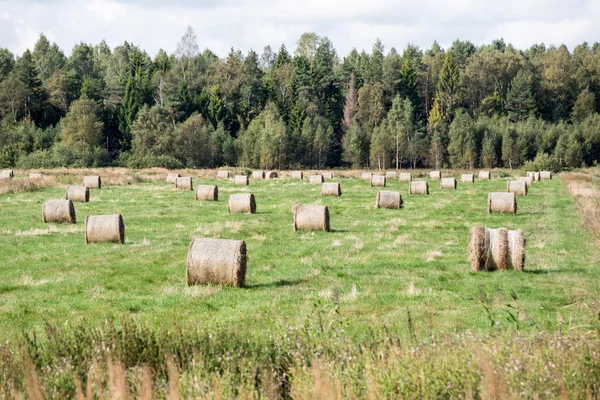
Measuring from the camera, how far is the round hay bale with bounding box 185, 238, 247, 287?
46.0 ft

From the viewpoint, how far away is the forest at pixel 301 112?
3944 inches

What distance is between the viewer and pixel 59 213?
25469mm

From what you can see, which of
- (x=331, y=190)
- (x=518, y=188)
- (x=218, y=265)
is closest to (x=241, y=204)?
(x=331, y=190)

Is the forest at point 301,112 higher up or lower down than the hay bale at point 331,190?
higher up

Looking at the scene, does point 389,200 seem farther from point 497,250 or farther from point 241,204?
point 497,250

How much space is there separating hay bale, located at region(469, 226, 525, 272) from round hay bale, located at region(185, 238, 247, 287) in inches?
237

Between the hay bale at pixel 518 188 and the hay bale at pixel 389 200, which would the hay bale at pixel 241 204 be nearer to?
the hay bale at pixel 389 200

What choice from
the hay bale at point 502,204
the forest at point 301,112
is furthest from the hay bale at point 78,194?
the forest at point 301,112

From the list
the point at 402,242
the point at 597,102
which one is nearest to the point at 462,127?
the point at 597,102

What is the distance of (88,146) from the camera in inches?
3671

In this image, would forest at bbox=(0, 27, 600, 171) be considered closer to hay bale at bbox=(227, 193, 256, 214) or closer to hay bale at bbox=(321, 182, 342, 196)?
hay bale at bbox=(321, 182, 342, 196)

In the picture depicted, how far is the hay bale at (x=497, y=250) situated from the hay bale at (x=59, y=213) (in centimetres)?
1689

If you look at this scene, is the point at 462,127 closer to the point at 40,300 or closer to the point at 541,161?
the point at 541,161

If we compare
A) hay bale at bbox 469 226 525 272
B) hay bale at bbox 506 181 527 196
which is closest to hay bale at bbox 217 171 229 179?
hay bale at bbox 506 181 527 196
